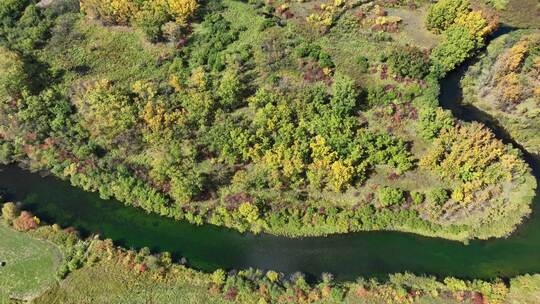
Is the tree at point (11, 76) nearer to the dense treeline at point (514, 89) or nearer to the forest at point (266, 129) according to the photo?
the forest at point (266, 129)

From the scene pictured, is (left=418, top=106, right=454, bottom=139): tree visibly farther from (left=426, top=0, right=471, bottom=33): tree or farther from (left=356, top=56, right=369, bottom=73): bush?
(left=426, top=0, right=471, bottom=33): tree

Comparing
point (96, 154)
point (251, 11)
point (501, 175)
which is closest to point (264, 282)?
point (96, 154)

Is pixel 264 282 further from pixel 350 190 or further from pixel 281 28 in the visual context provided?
pixel 281 28

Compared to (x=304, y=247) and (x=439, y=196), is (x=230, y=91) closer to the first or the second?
(x=304, y=247)

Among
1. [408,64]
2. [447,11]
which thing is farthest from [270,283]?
[447,11]

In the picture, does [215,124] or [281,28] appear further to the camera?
[281,28]

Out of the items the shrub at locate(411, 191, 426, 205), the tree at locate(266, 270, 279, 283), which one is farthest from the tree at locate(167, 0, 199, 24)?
the shrub at locate(411, 191, 426, 205)
